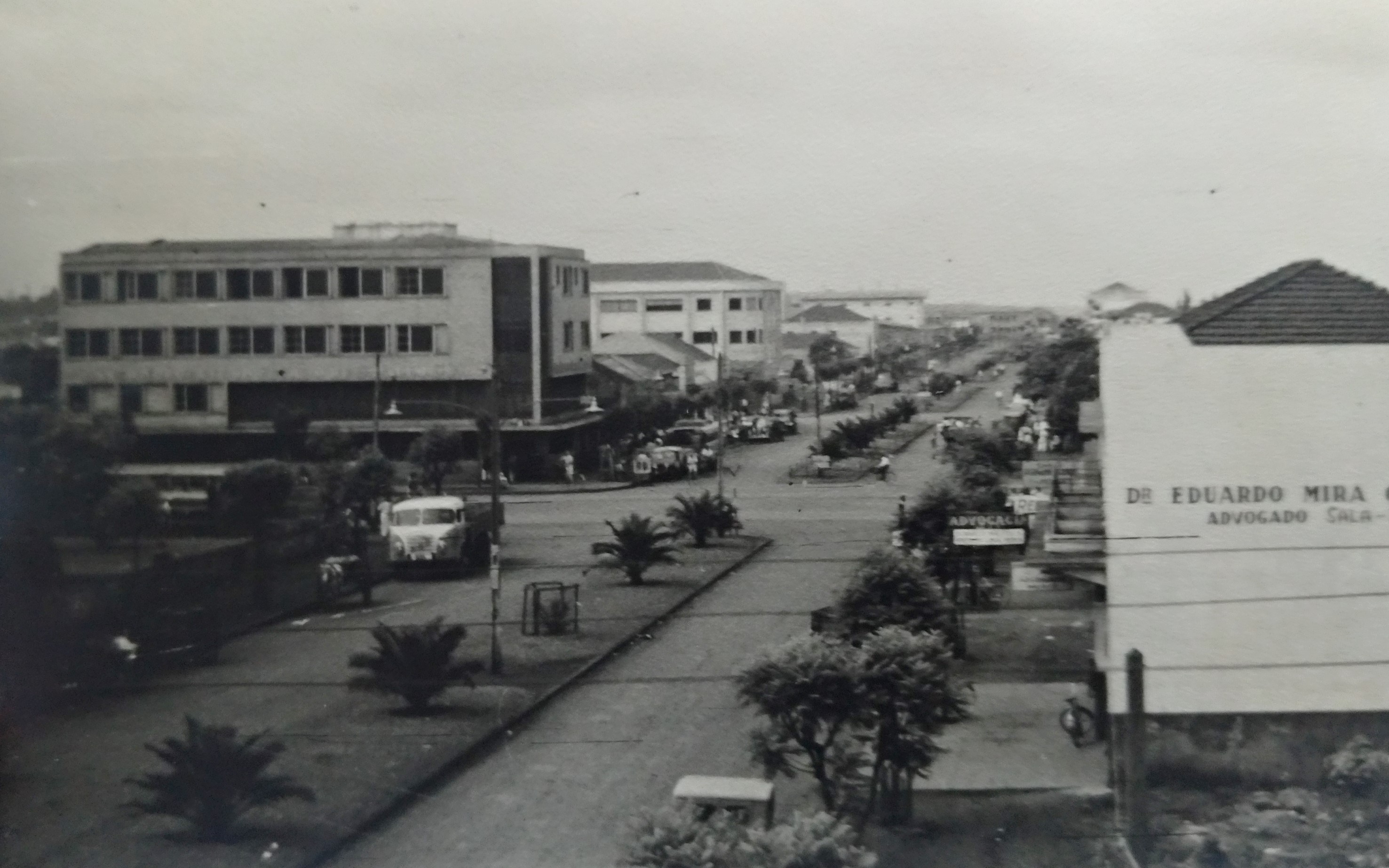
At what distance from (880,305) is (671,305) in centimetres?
53

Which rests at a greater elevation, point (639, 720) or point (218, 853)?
point (639, 720)

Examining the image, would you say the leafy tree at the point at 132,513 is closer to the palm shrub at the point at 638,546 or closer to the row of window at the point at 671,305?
the palm shrub at the point at 638,546

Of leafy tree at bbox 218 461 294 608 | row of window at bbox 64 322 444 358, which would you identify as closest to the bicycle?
row of window at bbox 64 322 444 358

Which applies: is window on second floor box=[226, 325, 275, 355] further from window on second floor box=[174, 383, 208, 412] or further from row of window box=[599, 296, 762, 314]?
row of window box=[599, 296, 762, 314]

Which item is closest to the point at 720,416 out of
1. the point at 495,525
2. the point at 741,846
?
the point at 495,525

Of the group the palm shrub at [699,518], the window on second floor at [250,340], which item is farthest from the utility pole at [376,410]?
the palm shrub at [699,518]

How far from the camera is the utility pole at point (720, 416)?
4.02 m

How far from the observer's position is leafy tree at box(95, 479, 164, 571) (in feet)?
13.4

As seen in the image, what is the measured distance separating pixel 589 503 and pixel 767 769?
819 mm

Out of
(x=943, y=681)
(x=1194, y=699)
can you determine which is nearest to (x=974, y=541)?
(x=943, y=681)

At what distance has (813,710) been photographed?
3740 millimetres

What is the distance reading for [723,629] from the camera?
4.07m

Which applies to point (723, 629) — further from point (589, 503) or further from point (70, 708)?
point (70, 708)

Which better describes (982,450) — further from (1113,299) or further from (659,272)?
(659,272)
